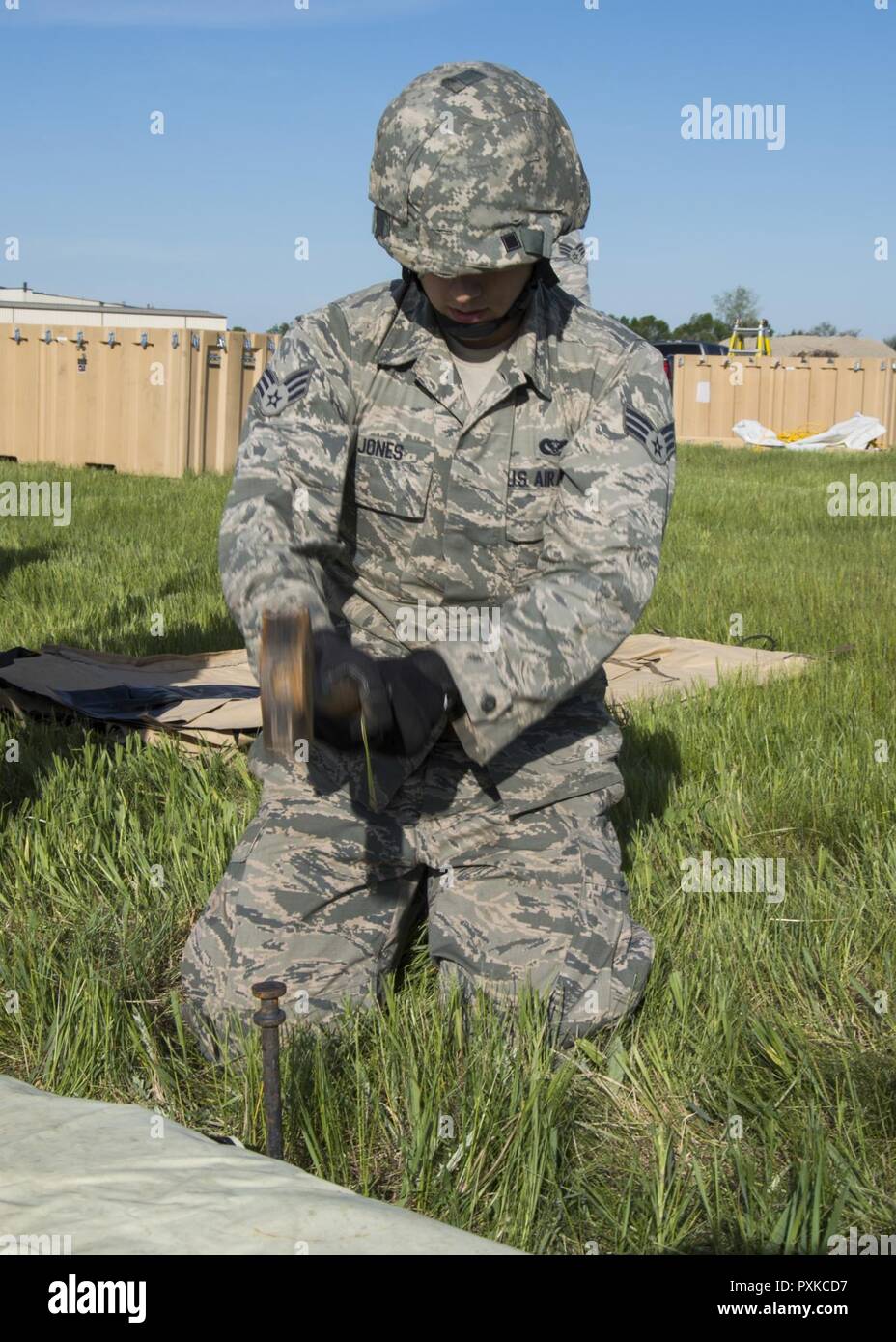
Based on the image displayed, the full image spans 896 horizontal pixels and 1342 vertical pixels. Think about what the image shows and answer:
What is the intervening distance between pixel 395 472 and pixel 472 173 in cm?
63

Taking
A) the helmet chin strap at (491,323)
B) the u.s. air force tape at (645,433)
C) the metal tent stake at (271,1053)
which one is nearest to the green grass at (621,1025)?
the metal tent stake at (271,1053)

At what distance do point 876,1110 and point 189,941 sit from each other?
4.50 ft

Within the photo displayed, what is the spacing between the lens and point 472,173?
9.13ft

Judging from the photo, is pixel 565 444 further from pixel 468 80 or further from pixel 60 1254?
pixel 60 1254

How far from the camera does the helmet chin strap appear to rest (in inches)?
121

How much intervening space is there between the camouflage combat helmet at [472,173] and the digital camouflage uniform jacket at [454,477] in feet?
0.94

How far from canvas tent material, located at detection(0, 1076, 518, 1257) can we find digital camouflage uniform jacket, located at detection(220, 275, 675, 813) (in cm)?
117

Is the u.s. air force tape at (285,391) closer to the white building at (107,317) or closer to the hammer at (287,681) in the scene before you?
the hammer at (287,681)

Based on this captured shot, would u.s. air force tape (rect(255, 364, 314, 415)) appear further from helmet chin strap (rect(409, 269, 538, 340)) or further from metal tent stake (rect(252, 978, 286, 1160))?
metal tent stake (rect(252, 978, 286, 1160))

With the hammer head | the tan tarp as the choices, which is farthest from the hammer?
the tan tarp

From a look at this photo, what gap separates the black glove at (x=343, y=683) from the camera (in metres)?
2.38

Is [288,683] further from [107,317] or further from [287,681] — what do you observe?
[107,317]

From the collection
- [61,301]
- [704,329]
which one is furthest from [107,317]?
[704,329]

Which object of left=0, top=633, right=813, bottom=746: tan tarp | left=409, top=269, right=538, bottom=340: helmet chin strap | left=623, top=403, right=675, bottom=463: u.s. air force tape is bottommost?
left=0, top=633, right=813, bottom=746: tan tarp
